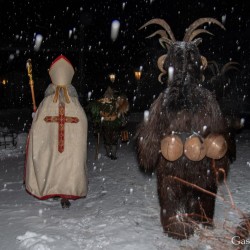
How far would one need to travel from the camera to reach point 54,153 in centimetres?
562

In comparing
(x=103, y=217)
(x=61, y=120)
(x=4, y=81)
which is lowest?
(x=103, y=217)

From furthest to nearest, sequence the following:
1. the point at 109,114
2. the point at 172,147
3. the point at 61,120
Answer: the point at 109,114 → the point at 61,120 → the point at 172,147

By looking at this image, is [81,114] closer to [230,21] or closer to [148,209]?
[148,209]

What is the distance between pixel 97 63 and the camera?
29.2 meters

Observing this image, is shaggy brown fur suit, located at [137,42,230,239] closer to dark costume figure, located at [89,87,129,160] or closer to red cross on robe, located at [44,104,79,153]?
red cross on robe, located at [44,104,79,153]

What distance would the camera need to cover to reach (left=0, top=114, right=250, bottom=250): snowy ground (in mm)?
4410

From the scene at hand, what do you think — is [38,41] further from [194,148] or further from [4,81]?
[194,148]

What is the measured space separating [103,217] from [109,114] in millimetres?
3867

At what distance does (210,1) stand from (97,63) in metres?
11.1

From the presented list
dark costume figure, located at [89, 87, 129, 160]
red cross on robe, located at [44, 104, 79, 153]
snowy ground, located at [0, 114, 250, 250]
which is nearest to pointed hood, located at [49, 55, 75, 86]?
red cross on robe, located at [44, 104, 79, 153]

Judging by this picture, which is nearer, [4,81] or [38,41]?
[38,41]

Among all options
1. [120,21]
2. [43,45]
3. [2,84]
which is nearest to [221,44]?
[120,21]

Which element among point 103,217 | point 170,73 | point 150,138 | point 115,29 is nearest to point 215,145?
point 150,138

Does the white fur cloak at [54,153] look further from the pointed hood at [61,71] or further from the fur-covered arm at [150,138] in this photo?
the fur-covered arm at [150,138]
